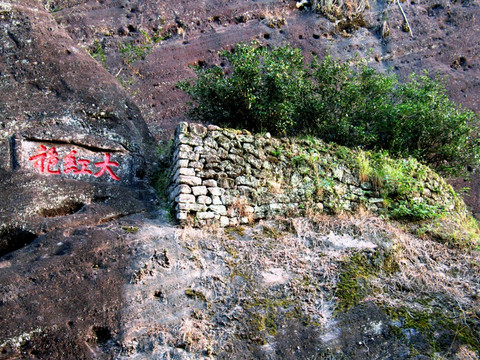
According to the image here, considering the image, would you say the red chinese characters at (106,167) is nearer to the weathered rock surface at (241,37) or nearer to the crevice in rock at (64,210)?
the crevice in rock at (64,210)

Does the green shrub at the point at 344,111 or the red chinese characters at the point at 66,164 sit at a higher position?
the green shrub at the point at 344,111

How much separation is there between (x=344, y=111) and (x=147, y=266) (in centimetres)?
569

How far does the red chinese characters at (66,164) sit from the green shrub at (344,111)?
258cm

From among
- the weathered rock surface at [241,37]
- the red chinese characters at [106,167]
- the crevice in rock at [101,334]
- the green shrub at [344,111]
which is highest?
the weathered rock surface at [241,37]

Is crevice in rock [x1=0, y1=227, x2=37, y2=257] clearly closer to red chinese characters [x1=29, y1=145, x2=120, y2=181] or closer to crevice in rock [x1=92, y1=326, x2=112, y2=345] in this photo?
red chinese characters [x1=29, y1=145, x2=120, y2=181]

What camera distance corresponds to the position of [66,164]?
245 inches

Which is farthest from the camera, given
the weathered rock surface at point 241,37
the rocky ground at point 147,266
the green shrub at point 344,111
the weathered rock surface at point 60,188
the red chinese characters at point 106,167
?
the weathered rock surface at point 241,37

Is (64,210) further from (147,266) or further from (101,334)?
(101,334)

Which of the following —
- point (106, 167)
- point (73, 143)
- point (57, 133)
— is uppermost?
point (57, 133)

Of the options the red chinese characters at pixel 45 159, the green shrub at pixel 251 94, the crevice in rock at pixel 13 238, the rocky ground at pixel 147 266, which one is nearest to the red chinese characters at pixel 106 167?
the rocky ground at pixel 147 266

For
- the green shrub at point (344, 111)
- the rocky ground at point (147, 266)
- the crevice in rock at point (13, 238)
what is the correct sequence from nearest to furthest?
the rocky ground at point (147, 266) < the crevice in rock at point (13, 238) < the green shrub at point (344, 111)

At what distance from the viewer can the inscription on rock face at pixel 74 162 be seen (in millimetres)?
6055

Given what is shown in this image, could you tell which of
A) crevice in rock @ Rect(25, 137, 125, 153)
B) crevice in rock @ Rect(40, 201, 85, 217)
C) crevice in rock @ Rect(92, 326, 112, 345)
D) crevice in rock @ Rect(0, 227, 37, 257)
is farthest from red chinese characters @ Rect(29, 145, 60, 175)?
crevice in rock @ Rect(92, 326, 112, 345)

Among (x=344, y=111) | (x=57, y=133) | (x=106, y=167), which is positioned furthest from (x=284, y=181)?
(x=57, y=133)
